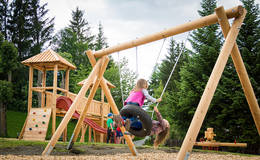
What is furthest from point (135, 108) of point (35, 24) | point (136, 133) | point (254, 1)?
point (35, 24)

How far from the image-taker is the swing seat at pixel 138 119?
14.1 feet

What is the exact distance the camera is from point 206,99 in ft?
12.6

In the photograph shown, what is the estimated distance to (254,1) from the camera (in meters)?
14.5

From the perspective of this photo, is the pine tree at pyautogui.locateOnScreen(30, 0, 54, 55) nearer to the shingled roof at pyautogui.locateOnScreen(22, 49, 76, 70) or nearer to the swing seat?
the shingled roof at pyautogui.locateOnScreen(22, 49, 76, 70)

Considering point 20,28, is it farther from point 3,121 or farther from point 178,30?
point 178,30

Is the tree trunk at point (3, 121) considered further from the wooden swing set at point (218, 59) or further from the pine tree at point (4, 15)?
the wooden swing set at point (218, 59)

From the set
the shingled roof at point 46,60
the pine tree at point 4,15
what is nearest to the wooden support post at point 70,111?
the shingled roof at point 46,60

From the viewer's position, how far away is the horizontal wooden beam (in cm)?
436

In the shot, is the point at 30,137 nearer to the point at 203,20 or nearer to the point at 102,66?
the point at 102,66

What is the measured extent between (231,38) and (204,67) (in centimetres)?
1151

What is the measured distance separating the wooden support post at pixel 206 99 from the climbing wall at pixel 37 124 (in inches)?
324

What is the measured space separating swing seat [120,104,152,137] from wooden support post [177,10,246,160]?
835 mm

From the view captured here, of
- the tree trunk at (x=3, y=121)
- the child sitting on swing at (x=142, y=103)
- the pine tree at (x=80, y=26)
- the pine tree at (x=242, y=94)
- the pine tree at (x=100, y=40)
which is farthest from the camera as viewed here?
the pine tree at (x=80, y=26)

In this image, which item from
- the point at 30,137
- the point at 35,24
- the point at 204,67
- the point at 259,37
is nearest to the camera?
the point at 30,137
